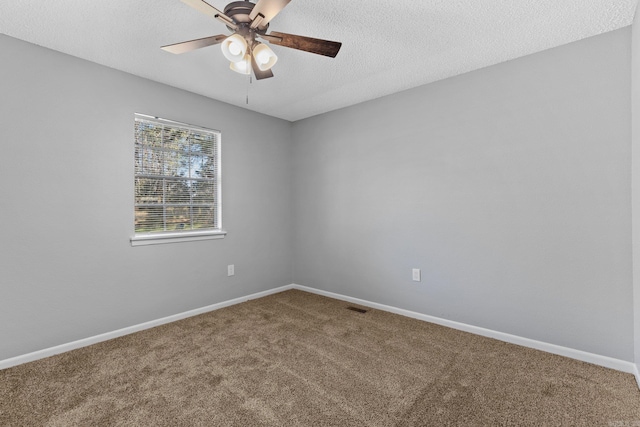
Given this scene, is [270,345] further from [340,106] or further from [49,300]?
[340,106]

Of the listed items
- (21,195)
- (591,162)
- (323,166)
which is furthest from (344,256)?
(21,195)

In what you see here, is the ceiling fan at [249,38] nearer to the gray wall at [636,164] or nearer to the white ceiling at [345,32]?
the white ceiling at [345,32]

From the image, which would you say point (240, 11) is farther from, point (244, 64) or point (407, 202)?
point (407, 202)

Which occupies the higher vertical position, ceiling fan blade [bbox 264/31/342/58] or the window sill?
ceiling fan blade [bbox 264/31/342/58]

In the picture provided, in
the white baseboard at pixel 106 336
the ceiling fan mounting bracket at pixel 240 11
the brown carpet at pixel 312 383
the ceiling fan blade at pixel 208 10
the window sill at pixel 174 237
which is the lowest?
the brown carpet at pixel 312 383

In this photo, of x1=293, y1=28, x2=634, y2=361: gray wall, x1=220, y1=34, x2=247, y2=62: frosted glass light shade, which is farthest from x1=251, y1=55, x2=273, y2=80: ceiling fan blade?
x1=293, y1=28, x2=634, y2=361: gray wall

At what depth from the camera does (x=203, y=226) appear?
339 cm

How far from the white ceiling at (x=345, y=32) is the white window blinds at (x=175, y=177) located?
53 centimetres

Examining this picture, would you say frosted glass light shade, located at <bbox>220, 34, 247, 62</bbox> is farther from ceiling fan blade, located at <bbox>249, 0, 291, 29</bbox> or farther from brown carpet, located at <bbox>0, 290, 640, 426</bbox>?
brown carpet, located at <bbox>0, 290, 640, 426</bbox>

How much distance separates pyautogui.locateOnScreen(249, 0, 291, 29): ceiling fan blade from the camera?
145cm

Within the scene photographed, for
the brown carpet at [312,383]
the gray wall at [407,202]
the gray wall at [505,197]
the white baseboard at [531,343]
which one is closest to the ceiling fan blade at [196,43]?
the gray wall at [407,202]

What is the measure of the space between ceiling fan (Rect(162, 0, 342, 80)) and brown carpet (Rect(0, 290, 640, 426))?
2060 millimetres

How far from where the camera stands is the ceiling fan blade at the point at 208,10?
4.85 ft

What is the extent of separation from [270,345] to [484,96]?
288 cm
